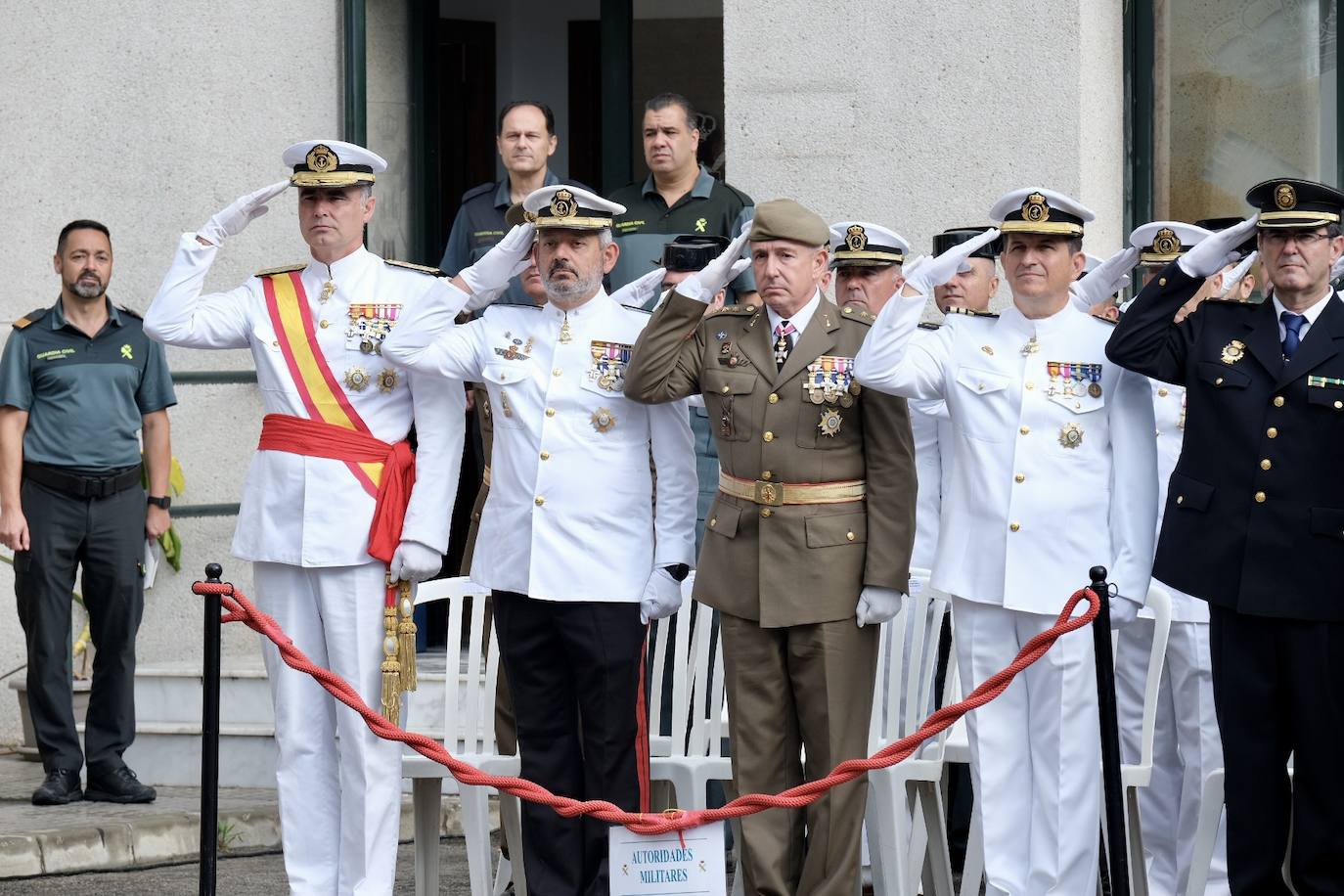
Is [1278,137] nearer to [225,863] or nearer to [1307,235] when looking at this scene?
[1307,235]

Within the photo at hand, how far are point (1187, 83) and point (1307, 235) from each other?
3.53 meters

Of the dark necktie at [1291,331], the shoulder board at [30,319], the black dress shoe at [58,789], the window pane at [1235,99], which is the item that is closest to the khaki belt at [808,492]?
the dark necktie at [1291,331]

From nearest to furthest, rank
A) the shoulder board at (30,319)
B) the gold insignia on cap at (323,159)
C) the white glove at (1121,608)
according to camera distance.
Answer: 1. the white glove at (1121,608)
2. the gold insignia on cap at (323,159)
3. the shoulder board at (30,319)

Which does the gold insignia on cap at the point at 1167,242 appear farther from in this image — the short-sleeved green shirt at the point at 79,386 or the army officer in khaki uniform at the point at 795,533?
the short-sleeved green shirt at the point at 79,386

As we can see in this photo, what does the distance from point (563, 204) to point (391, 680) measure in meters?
1.37

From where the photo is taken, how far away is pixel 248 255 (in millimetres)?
8844

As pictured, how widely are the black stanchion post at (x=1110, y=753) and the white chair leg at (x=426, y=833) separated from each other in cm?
200

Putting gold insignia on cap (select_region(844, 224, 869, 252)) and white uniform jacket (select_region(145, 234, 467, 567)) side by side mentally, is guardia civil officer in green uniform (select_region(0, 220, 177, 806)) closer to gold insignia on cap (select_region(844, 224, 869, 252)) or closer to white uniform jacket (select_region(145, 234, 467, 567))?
white uniform jacket (select_region(145, 234, 467, 567))

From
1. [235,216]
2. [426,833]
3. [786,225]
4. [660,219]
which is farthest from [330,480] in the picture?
[660,219]

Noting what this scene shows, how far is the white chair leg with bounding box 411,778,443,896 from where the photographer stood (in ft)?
19.5

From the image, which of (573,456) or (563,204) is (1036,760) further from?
(563,204)

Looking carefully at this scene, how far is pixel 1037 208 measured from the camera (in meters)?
5.55

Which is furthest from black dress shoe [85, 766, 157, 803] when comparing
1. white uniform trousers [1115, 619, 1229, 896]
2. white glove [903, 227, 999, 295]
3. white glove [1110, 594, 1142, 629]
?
white glove [1110, 594, 1142, 629]

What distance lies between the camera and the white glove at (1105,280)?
5.75 meters
